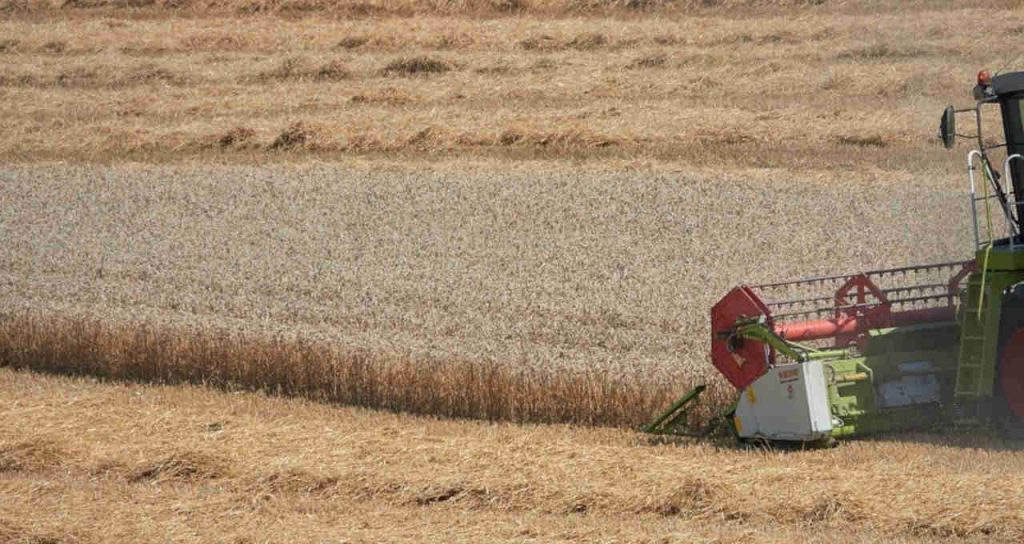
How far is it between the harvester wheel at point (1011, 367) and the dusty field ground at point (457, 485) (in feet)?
1.24

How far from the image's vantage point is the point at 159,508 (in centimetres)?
827

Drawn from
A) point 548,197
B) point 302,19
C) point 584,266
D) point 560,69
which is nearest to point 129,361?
point 584,266

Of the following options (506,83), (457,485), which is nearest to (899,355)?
(457,485)

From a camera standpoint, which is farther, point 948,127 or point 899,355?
point 899,355

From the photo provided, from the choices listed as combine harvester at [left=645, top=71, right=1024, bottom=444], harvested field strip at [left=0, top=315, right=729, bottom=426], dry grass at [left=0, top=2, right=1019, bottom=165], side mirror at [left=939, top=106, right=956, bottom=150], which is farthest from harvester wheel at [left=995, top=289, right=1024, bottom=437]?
dry grass at [left=0, top=2, right=1019, bottom=165]

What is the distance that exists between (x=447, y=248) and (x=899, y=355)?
21.3 ft

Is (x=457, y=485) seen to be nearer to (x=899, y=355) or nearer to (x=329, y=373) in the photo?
(x=899, y=355)

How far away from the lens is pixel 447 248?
15758mm

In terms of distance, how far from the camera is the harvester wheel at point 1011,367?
9820 millimetres

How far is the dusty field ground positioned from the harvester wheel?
0.38 metres

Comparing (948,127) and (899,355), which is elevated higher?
(948,127)

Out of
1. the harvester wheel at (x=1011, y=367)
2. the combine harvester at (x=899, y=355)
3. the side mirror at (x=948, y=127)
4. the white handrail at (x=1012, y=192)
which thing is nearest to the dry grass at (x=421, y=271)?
the combine harvester at (x=899, y=355)

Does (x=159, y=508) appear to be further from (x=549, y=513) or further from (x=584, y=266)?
(x=584, y=266)

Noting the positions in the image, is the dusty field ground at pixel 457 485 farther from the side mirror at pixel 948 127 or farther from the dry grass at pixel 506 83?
the dry grass at pixel 506 83
